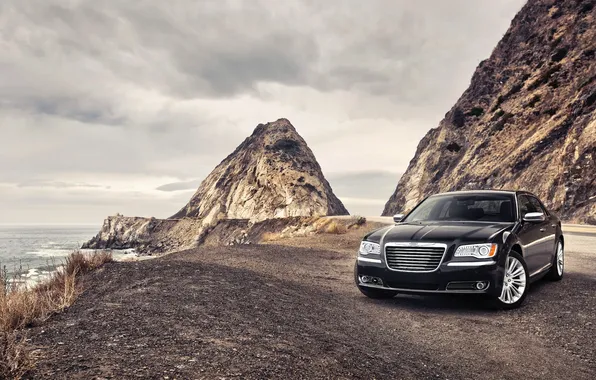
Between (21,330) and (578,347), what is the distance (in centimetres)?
599

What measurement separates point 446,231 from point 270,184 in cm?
6716

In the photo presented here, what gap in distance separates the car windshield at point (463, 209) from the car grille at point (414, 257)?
1466mm

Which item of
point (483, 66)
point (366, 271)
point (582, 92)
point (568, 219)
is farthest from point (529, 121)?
point (366, 271)

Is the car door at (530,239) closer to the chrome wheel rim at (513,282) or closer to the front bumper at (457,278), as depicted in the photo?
the chrome wheel rim at (513,282)

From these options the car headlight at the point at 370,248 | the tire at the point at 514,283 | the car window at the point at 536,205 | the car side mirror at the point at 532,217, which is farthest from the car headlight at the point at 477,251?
the car window at the point at 536,205

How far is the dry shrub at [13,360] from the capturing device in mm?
3020

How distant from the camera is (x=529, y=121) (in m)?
39.0

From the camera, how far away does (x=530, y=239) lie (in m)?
7.91

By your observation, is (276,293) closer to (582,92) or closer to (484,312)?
(484,312)

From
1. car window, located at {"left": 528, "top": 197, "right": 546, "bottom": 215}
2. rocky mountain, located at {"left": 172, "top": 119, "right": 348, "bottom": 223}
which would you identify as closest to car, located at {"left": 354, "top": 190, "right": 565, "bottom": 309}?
car window, located at {"left": 528, "top": 197, "right": 546, "bottom": 215}

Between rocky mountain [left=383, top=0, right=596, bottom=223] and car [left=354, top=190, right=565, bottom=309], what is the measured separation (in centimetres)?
2101

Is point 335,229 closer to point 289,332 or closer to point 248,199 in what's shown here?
point 289,332

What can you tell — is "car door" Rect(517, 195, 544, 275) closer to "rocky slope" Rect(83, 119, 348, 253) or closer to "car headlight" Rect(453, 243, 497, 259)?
"car headlight" Rect(453, 243, 497, 259)

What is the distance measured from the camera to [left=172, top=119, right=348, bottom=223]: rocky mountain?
70.1 m
